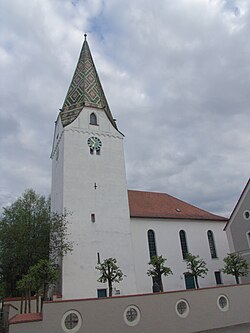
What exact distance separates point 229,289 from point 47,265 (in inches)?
384

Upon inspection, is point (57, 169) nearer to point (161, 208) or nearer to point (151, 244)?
point (161, 208)

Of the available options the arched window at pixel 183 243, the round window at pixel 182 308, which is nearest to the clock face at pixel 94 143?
the arched window at pixel 183 243

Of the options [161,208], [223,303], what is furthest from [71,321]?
[161,208]

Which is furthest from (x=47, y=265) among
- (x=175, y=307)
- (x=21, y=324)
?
(x=175, y=307)

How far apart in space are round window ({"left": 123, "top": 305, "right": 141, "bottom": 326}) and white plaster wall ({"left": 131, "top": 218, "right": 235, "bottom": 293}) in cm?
1039

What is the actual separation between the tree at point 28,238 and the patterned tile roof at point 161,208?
6850mm

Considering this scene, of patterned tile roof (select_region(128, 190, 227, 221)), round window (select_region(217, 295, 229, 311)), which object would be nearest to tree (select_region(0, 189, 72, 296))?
patterned tile roof (select_region(128, 190, 227, 221))

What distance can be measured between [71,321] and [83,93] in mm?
21665

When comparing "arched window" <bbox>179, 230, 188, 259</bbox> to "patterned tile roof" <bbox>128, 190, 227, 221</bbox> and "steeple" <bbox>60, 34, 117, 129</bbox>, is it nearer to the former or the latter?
"patterned tile roof" <bbox>128, 190, 227, 221</bbox>

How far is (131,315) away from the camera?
1095cm

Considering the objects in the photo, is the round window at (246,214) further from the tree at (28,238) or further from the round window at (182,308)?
the tree at (28,238)

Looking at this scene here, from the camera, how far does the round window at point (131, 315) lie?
10.8m

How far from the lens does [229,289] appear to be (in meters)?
13.5

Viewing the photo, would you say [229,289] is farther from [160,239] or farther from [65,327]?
[160,239]
